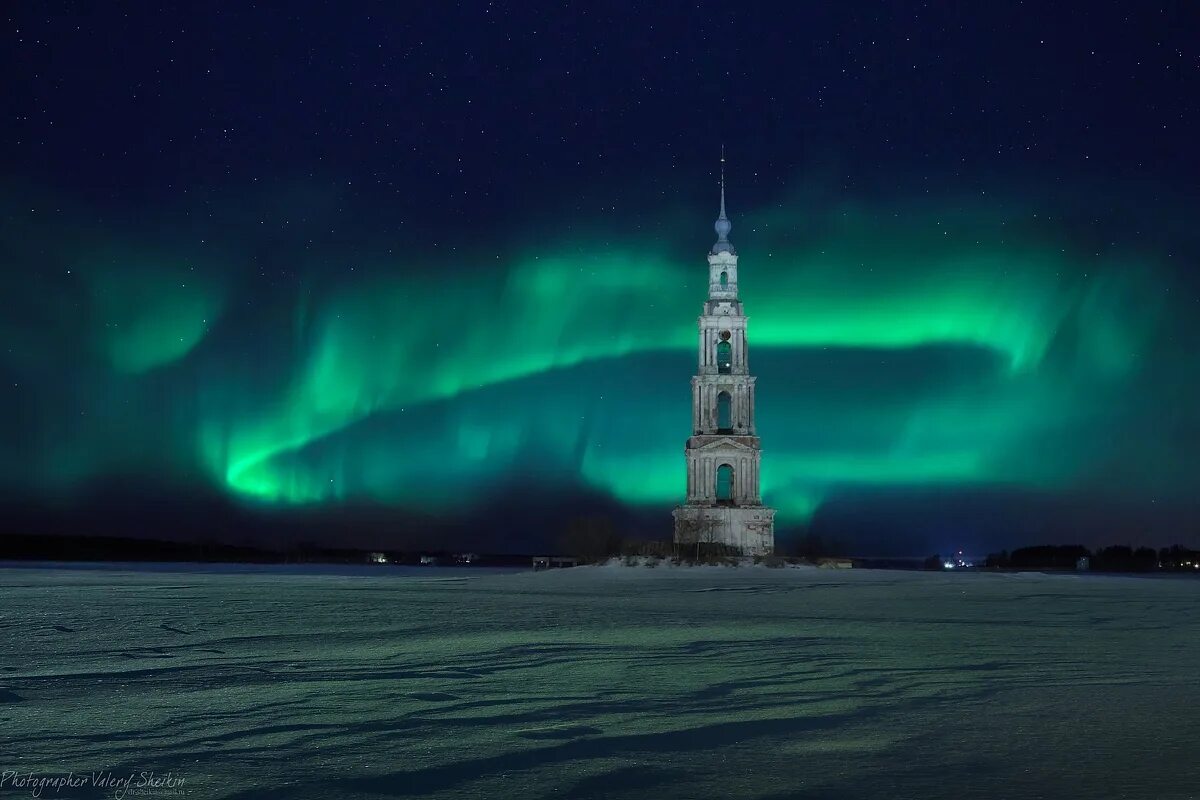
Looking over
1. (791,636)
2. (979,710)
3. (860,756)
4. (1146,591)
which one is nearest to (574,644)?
(791,636)

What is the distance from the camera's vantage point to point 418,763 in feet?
35.0

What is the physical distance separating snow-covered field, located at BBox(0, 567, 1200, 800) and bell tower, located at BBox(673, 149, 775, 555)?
6579cm

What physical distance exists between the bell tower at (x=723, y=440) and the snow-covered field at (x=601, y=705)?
216 ft

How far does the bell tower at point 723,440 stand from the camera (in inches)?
3684

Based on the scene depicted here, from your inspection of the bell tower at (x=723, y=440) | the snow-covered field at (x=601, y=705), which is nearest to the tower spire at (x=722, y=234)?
the bell tower at (x=723, y=440)

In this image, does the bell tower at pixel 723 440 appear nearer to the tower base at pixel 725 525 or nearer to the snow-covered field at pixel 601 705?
the tower base at pixel 725 525

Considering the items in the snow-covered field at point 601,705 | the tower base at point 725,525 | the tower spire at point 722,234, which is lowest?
the snow-covered field at point 601,705

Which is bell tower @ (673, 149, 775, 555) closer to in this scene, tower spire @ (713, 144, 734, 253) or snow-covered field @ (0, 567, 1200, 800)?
tower spire @ (713, 144, 734, 253)

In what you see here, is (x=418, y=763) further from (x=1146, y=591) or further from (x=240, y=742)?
(x=1146, y=591)

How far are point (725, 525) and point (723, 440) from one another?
7.05 m

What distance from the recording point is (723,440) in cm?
9575

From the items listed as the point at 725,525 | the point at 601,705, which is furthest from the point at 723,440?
the point at 601,705

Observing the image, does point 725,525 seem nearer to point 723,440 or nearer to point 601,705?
point 723,440

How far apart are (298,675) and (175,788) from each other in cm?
668
